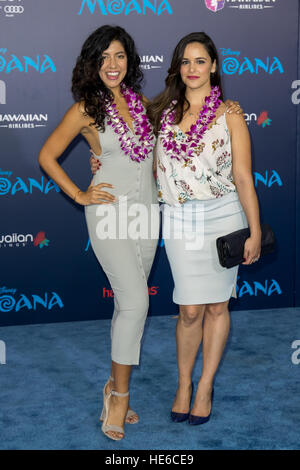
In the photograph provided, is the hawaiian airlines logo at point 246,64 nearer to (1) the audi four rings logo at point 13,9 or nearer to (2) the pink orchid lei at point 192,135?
(1) the audi four rings logo at point 13,9

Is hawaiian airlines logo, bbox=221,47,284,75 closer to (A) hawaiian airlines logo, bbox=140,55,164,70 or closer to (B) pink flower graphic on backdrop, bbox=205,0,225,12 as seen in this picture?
(B) pink flower graphic on backdrop, bbox=205,0,225,12

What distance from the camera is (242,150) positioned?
98.2 inches

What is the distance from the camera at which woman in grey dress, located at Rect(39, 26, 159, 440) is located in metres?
2.52

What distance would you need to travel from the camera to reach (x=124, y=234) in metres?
2.53

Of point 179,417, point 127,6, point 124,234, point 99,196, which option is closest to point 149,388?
point 179,417

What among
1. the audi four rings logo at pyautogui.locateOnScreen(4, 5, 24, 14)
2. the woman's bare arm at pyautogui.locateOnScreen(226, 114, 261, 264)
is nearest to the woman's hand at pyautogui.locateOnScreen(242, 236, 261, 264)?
the woman's bare arm at pyautogui.locateOnScreen(226, 114, 261, 264)

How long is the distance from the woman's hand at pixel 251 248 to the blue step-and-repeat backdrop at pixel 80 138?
5.27 ft

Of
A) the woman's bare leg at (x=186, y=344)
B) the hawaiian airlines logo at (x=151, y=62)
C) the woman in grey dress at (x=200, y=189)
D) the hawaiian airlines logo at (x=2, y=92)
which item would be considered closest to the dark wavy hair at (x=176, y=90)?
the woman in grey dress at (x=200, y=189)

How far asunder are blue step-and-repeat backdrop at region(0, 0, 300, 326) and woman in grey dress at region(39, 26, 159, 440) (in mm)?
1345

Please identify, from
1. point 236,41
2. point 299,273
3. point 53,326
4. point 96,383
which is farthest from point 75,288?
point 236,41

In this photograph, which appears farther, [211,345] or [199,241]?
[211,345]

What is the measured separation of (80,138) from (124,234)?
5.17 ft

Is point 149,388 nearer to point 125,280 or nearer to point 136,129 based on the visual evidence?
point 125,280

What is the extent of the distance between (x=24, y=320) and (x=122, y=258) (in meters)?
1.78
